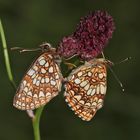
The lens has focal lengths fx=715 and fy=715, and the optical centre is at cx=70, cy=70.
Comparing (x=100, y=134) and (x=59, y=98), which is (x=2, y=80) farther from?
(x=100, y=134)

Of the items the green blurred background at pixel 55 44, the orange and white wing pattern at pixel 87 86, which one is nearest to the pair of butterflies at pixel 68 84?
the orange and white wing pattern at pixel 87 86

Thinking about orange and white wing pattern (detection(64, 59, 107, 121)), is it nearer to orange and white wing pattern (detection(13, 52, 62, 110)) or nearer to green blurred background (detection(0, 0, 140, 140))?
orange and white wing pattern (detection(13, 52, 62, 110))

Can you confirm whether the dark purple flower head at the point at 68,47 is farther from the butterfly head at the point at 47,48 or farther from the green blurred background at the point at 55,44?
the green blurred background at the point at 55,44

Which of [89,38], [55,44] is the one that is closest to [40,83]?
[89,38]

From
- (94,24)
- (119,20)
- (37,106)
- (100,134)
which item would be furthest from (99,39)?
(119,20)

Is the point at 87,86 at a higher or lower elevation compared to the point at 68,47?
lower

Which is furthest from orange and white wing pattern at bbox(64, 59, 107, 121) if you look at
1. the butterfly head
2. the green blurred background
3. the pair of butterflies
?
the green blurred background

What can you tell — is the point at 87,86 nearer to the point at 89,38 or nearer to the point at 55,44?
the point at 89,38
